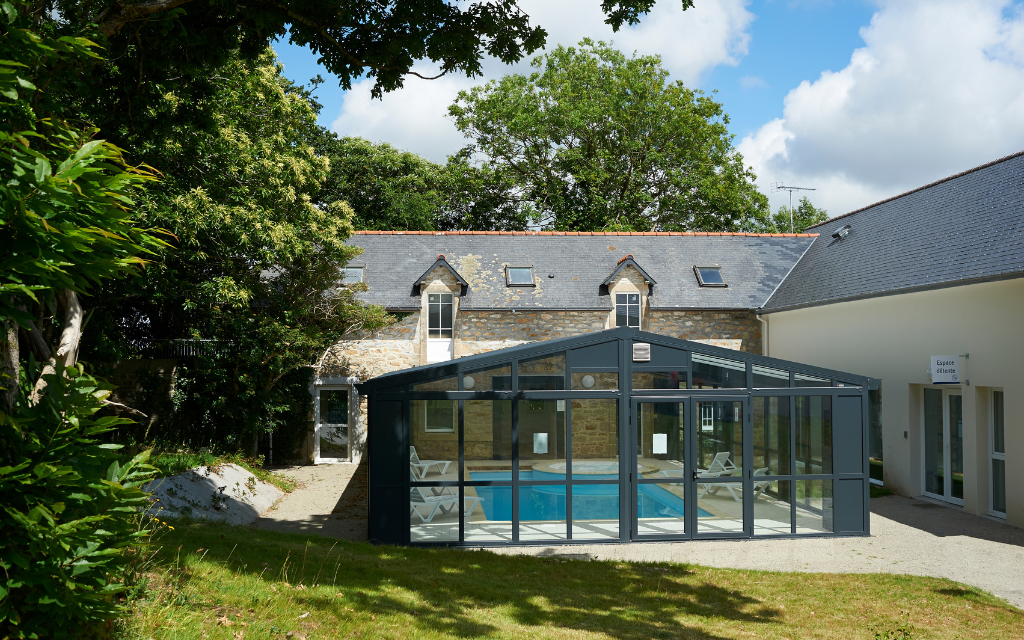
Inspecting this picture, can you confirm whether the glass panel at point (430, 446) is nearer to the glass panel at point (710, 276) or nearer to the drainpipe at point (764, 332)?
the glass panel at point (710, 276)

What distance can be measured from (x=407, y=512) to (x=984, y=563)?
7831 millimetres

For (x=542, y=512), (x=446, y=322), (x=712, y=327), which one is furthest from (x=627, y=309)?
(x=542, y=512)

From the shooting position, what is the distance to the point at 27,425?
11.1 feet

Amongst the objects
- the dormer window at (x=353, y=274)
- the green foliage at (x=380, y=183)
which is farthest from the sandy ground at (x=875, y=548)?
the green foliage at (x=380, y=183)

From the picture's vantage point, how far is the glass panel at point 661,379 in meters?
10.7

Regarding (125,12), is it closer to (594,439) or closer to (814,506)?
(594,439)

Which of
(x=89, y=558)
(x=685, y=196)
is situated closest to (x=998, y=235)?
(x=89, y=558)

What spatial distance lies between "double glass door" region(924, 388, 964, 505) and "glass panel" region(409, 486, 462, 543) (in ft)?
29.8

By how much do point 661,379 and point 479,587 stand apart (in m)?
4.59

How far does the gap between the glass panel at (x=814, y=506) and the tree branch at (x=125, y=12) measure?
1033 cm

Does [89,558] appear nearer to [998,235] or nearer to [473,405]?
[473,405]

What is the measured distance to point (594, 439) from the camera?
1047 centimetres

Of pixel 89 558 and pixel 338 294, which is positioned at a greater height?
pixel 338 294

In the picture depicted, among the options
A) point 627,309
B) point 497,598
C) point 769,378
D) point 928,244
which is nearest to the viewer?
point 497,598
